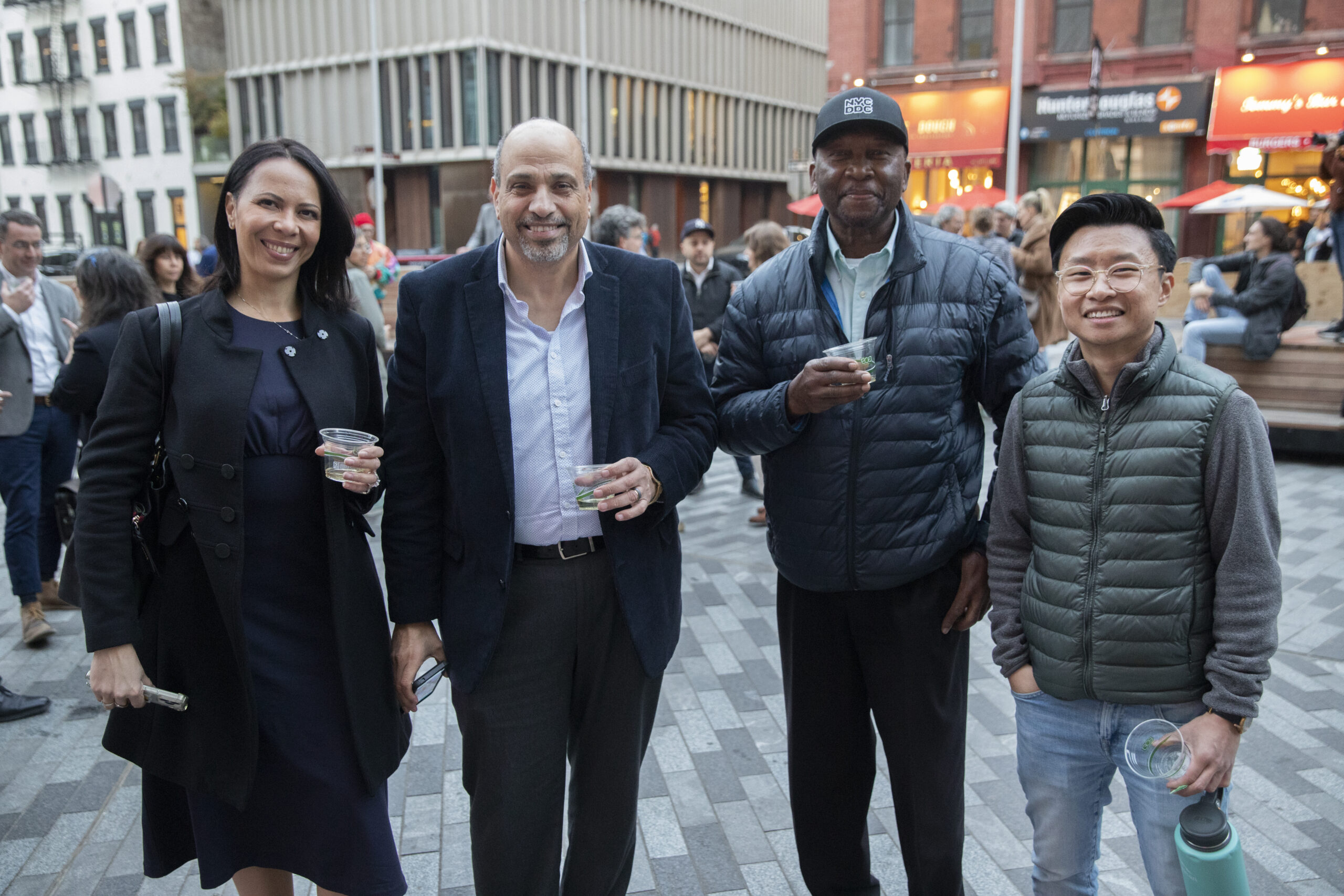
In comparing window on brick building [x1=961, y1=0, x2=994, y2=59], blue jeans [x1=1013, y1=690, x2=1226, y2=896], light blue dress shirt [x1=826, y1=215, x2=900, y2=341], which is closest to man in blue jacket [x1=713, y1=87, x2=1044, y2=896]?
light blue dress shirt [x1=826, y1=215, x2=900, y2=341]

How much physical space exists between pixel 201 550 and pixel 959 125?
26.5 m

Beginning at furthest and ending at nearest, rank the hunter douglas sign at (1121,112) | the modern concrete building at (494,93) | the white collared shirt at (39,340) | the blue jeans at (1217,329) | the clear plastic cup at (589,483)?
the modern concrete building at (494,93) → the hunter douglas sign at (1121,112) → the blue jeans at (1217,329) → the white collared shirt at (39,340) → the clear plastic cup at (589,483)

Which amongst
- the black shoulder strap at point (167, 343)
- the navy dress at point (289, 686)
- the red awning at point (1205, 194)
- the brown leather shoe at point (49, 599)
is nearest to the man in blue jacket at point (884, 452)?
the navy dress at point (289, 686)

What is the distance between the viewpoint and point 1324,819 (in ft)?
11.0

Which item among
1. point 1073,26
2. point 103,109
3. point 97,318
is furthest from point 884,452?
point 103,109

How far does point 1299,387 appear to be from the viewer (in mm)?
9258

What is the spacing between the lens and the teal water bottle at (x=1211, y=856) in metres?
1.90

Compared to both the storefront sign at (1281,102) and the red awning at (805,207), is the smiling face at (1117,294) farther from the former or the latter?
the storefront sign at (1281,102)

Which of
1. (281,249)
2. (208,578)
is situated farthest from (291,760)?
(281,249)

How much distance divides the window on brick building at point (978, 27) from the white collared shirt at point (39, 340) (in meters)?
24.8

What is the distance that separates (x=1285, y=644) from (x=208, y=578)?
4.88 meters

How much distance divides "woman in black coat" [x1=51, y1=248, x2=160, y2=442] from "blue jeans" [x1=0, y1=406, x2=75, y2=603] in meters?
0.32

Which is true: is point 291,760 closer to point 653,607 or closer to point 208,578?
point 208,578

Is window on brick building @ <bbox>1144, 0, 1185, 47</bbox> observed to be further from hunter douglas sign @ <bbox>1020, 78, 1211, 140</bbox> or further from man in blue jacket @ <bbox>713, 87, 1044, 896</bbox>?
man in blue jacket @ <bbox>713, 87, 1044, 896</bbox>
